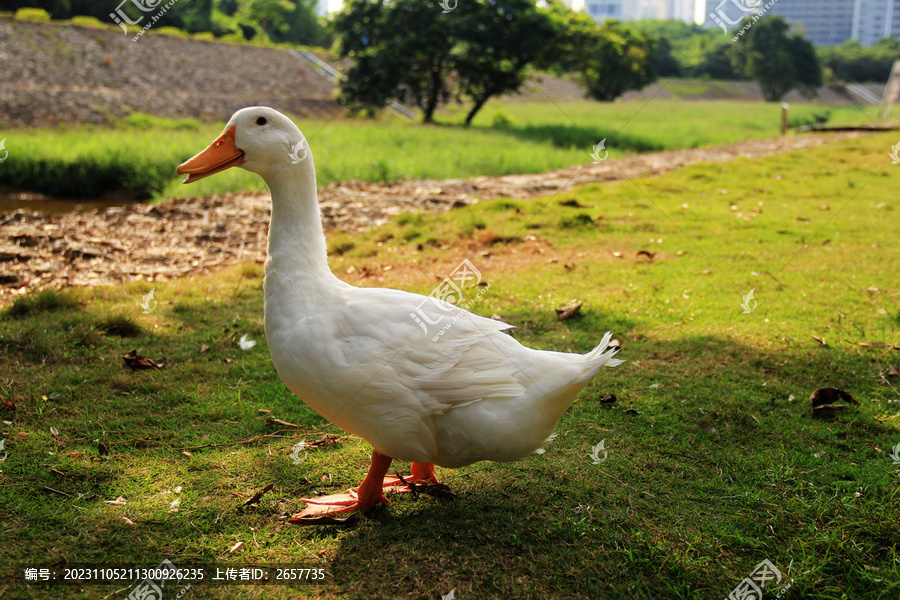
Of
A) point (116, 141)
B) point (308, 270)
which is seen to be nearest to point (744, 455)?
point (308, 270)

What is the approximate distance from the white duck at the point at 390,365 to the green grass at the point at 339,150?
8.29m

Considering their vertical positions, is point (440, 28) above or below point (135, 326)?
above

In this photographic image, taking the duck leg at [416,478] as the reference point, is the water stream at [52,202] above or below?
above

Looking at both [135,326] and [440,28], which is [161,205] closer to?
[135,326]

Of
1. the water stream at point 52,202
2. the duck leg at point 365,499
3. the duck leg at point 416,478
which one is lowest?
the duck leg at point 416,478

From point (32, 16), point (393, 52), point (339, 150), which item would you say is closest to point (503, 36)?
point (393, 52)

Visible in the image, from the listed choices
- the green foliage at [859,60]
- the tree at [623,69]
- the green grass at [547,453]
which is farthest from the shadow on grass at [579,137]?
the green foliage at [859,60]

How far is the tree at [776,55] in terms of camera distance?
27906 millimetres

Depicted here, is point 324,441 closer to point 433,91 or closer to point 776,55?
point 433,91

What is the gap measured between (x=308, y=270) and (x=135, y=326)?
268 cm

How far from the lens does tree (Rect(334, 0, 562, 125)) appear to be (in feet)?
64.6

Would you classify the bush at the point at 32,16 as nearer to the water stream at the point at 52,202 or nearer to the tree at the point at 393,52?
the tree at the point at 393,52

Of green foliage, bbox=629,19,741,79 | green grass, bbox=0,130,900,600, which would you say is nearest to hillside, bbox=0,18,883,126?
green grass, bbox=0,130,900,600

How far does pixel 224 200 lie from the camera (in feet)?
32.5
